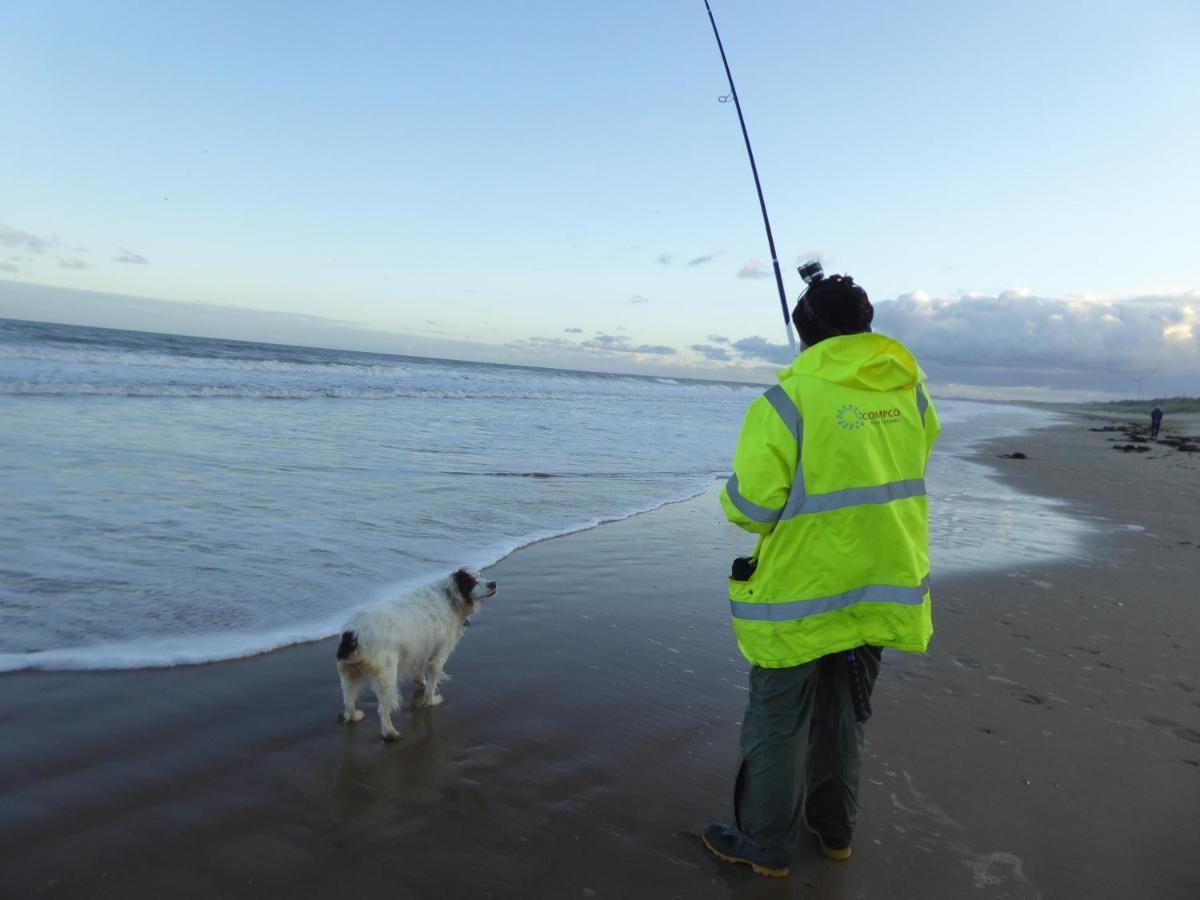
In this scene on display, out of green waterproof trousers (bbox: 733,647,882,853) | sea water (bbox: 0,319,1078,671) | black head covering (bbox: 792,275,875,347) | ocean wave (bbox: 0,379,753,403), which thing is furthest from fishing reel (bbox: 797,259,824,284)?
ocean wave (bbox: 0,379,753,403)

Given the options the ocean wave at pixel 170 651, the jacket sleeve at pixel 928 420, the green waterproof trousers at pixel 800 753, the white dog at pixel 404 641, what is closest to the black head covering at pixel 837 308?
the jacket sleeve at pixel 928 420

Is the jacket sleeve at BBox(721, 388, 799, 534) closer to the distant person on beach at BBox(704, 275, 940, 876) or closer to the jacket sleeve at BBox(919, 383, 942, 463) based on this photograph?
the distant person on beach at BBox(704, 275, 940, 876)

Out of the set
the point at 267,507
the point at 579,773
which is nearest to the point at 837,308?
the point at 579,773

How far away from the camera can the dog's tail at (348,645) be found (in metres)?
3.76

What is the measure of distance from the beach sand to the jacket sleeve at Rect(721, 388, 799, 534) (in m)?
1.44

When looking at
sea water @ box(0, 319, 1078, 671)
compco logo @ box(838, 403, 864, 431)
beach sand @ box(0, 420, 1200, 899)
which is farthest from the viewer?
sea water @ box(0, 319, 1078, 671)

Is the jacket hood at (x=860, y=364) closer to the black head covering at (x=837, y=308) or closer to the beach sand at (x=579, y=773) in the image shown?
the black head covering at (x=837, y=308)

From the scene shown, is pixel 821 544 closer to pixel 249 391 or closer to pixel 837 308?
pixel 837 308

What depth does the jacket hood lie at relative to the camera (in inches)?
103

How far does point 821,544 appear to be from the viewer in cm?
264

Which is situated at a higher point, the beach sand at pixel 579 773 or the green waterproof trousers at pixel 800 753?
the green waterproof trousers at pixel 800 753

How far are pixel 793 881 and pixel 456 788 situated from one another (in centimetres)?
149

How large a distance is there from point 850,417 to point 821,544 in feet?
1.51

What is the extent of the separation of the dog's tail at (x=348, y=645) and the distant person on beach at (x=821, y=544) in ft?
6.49
